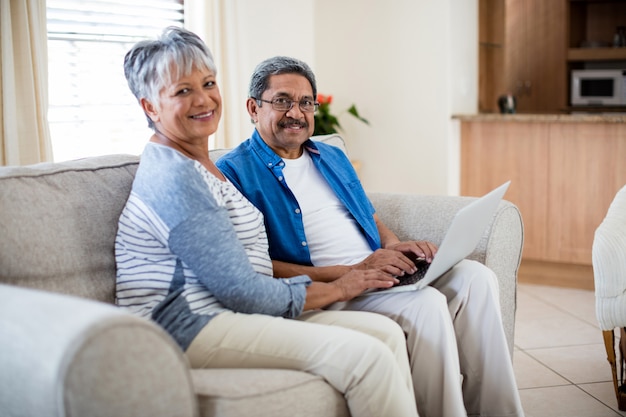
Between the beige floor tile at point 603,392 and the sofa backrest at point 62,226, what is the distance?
1.79 meters

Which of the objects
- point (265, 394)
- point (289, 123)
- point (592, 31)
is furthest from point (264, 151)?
point (592, 31)

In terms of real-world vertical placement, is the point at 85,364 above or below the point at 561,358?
above

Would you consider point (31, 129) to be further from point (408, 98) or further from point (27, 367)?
point (408, 98)

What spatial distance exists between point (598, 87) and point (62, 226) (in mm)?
5240

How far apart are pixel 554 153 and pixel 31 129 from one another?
294cm

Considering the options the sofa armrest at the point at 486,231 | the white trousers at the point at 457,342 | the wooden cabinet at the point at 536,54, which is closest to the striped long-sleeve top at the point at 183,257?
the white trousers at the point at 457,342

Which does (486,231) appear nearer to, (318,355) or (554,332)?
(318,355)

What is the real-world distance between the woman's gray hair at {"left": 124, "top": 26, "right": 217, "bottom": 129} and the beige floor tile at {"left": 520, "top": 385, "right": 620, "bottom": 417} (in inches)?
64.9

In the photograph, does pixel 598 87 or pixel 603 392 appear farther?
pixel 598 87

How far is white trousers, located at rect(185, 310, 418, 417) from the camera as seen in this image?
1.64 metres

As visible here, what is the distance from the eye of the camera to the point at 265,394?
60.3 inches

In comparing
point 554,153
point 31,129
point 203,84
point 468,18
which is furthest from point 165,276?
point 468,18

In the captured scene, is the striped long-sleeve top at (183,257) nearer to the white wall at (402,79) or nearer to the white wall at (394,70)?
the white wall at (394,70)

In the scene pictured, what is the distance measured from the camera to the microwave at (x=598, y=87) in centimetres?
591
